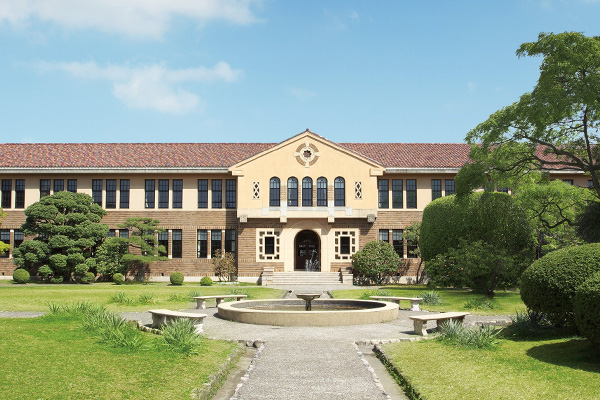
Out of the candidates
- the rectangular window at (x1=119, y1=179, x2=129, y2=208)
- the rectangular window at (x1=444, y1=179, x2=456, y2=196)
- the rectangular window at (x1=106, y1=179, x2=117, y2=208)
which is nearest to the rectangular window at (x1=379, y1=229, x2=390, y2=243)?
the rectangular window at (x1=444, y1=179, x2=456, y2=196)

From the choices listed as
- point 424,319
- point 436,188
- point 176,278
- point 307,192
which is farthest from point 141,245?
point 424,319

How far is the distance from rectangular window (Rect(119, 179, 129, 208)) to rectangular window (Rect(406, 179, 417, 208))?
1798 centimetres

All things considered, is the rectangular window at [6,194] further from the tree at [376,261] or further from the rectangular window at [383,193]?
the rectangular window at [383,193]

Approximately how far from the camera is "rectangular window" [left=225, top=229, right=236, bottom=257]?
119ft

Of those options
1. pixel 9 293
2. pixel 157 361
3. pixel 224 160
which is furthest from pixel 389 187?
pixel 157 361

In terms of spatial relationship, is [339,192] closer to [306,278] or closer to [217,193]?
[306,278]

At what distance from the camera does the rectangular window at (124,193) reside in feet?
→ 120

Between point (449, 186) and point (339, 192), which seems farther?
point (449, 186)

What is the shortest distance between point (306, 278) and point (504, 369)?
24.5m

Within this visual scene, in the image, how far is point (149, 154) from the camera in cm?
3822

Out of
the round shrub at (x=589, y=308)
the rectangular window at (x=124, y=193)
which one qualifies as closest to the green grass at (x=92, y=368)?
the round shrub at (x=589, y=308)

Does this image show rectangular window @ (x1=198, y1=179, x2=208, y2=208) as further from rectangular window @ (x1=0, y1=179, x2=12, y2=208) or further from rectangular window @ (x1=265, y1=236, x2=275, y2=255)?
rectangular window @ (x1=0, y1=179, x2=12, y2=208)

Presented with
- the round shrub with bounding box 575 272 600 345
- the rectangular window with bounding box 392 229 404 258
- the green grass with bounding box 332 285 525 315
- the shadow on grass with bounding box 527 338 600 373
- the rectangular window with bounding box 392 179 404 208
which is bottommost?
the green grass with bounding box 332 285 525 315

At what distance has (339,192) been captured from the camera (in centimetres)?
3547
